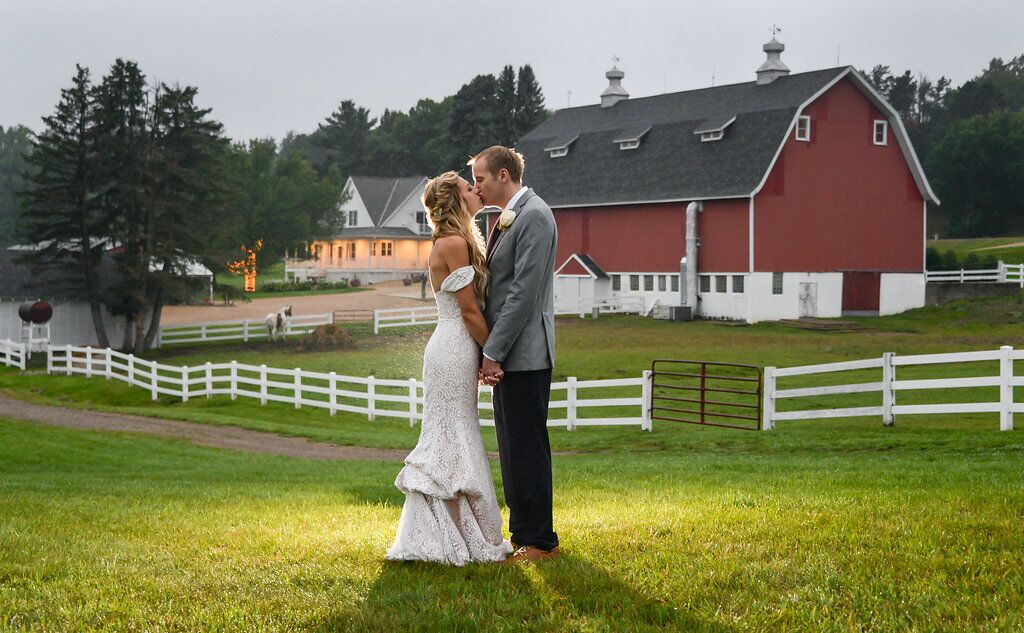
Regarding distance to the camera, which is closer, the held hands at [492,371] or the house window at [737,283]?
the held hands at [492,371]

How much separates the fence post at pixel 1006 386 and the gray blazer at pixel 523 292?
987 centimetres

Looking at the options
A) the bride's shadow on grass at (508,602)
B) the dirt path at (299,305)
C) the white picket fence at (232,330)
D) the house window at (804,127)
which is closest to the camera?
the bride's shadow on grass at (508,602)

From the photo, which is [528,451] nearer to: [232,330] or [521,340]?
[521,340]

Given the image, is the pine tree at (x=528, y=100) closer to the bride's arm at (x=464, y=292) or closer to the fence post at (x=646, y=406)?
the fence post at (x=646, y=406)

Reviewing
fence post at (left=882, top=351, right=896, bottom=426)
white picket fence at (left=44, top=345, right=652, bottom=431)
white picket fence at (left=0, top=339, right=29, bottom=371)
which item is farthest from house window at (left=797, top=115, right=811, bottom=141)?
fence post at (left=882, top=351, right=896, bottom=426)

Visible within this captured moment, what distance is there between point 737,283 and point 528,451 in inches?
1505

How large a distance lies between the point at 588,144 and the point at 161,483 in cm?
4135

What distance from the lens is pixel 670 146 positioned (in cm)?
4794

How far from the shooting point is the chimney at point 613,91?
5438 cm

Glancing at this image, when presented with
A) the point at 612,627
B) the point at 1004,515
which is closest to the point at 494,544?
the point at 612,627

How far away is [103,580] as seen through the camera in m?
5.77

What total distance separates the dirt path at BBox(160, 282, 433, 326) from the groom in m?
46.3

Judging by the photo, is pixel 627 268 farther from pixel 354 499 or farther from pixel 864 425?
pixel 354 499

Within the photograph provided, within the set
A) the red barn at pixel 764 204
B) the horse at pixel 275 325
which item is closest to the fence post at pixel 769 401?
the red barn at pixel 764 204
